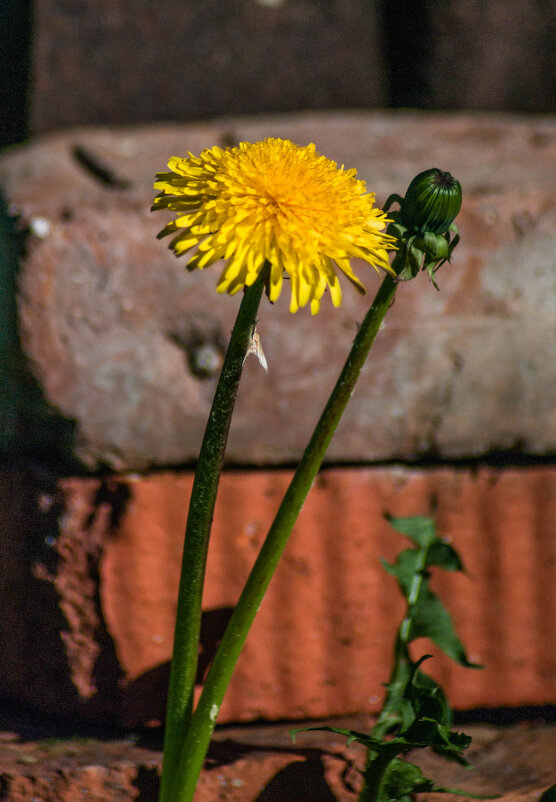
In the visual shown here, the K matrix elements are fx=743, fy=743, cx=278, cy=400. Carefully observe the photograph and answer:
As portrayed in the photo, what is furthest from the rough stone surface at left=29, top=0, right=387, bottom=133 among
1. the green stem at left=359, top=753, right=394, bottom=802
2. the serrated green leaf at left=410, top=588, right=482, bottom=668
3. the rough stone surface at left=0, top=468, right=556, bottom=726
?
the green stem at left=359, top=753, right=394, bottom=802

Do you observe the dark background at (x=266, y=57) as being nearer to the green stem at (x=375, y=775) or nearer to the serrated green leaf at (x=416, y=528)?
the serrated green leaf at (x=416, y=528)

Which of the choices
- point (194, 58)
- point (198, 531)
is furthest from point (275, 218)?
point (194, 58)

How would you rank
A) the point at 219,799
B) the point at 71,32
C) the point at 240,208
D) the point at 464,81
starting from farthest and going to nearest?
the point at 464,81 → the point at 71,32 → the point at 219,799 → the point at 240,208

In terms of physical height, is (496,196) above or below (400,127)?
below

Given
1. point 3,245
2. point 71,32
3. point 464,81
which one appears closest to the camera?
point 3,245

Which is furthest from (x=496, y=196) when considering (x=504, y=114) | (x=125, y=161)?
(x=125, y=161)

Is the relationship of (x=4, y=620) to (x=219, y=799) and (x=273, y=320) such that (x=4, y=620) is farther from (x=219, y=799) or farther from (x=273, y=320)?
(x=273, y=320)

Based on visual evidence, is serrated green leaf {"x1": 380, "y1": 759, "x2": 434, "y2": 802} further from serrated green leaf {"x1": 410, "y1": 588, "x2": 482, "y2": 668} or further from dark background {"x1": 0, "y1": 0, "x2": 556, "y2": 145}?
dark background {"x1": 0, "y1": 0, "x2": 556, "y2": 145}
